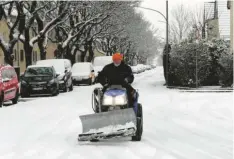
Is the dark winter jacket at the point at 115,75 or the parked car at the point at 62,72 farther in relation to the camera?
the parked car at the point at 62,72

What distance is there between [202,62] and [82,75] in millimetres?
10904

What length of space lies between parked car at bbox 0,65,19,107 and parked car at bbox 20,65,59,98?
4.42 metres

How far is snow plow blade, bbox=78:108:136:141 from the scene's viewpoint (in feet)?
30.3

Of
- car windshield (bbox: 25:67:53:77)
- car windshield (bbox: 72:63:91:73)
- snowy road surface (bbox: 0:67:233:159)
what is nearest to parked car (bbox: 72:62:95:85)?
car windshield (bbox: 72:63:91:73)

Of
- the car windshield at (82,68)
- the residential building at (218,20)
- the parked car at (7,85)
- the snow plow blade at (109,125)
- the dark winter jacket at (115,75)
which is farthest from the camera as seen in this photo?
the residential building at (218,20)

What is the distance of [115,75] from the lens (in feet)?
32.2

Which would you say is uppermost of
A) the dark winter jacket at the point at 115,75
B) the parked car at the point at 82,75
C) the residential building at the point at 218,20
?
the residential building at the point at 218,20

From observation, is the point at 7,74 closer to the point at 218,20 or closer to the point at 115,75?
the point at 115,75

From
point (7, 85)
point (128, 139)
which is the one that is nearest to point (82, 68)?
point (7, 85)

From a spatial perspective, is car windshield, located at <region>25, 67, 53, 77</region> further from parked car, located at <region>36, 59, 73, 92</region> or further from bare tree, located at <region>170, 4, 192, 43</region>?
bare tree, located at <region>170, 4, 192, 43</region>

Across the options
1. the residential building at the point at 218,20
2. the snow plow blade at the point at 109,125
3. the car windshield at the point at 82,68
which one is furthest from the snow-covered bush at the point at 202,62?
the snow plow blade at the point at 109,125

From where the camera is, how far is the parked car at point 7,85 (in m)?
20.0

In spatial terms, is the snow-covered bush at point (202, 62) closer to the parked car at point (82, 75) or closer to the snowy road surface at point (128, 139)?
the parked car at point (82, 75)

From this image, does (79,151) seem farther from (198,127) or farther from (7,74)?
(7,74)
